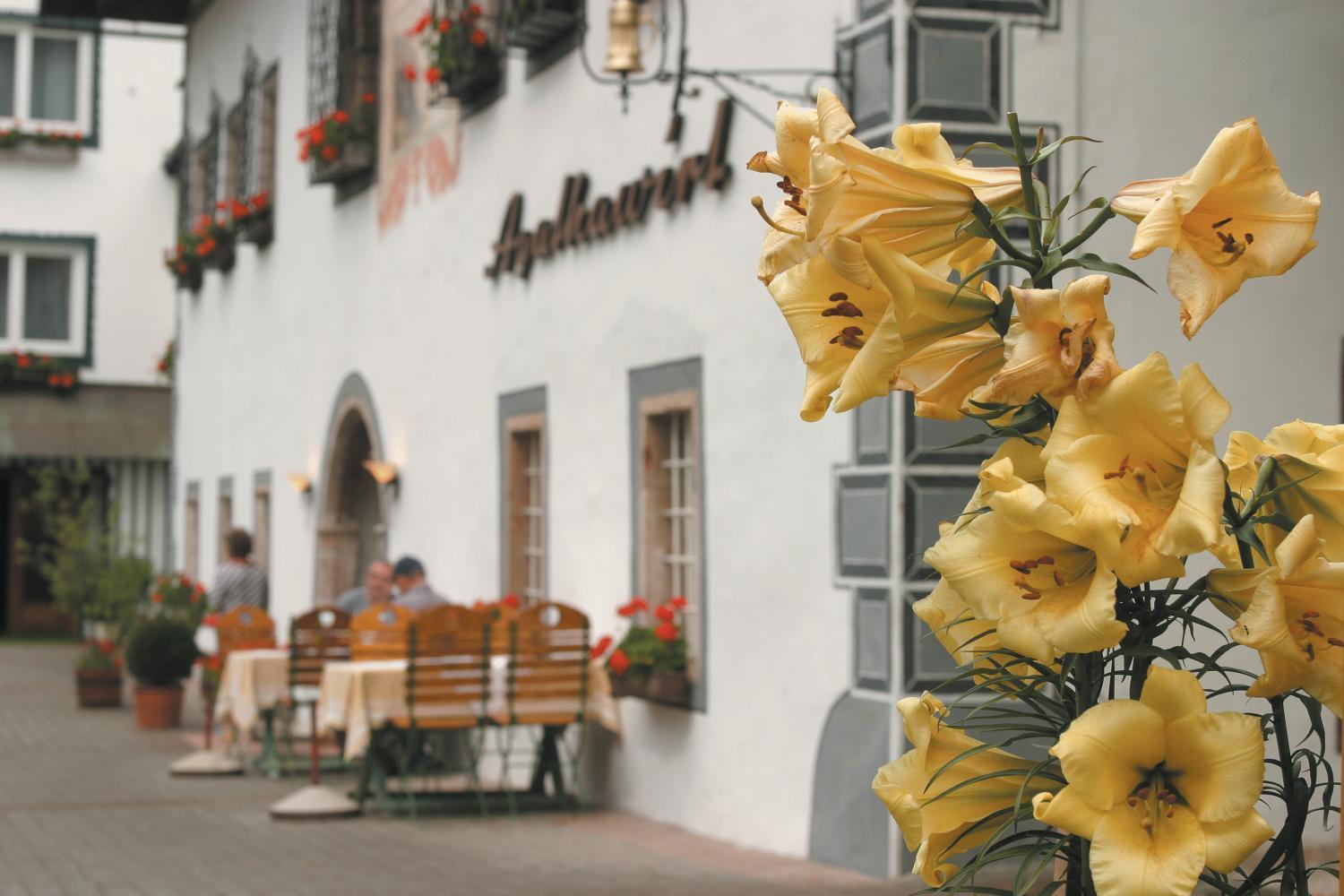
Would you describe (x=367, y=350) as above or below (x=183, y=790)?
above

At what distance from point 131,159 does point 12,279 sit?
2.36 meters

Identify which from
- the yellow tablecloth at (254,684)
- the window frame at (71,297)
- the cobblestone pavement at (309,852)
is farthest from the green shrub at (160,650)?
the window frame at (71,297)

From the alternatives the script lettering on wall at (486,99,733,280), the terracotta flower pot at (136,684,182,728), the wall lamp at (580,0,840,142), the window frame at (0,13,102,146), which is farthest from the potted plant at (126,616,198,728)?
the window frame at (0,13,102,146)

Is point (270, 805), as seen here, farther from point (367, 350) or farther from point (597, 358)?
point (367, 350)

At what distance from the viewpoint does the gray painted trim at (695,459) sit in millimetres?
9047

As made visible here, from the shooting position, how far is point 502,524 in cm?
1173

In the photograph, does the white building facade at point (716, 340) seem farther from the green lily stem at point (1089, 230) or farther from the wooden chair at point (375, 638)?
the green lily stem at point (1089, 230)

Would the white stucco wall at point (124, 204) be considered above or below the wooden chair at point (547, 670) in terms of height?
above

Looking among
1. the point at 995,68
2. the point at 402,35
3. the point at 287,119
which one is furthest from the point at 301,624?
the point at 287,119

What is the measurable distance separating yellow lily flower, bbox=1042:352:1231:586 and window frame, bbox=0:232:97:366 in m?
26.0

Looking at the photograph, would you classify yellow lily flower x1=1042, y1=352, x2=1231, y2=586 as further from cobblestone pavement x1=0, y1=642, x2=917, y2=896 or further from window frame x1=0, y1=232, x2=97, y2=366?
window frame x1=0, y1=232, x2=97, y2=366

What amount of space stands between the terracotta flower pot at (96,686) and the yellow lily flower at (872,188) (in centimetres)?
1597

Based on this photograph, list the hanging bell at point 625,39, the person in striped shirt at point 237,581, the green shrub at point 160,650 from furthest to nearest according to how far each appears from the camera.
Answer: the green shrub at point 160,650, the person in striped shirt at point 237,581, the hanging bell at point 625,39

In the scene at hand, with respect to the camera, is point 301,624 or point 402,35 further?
point 402,35
